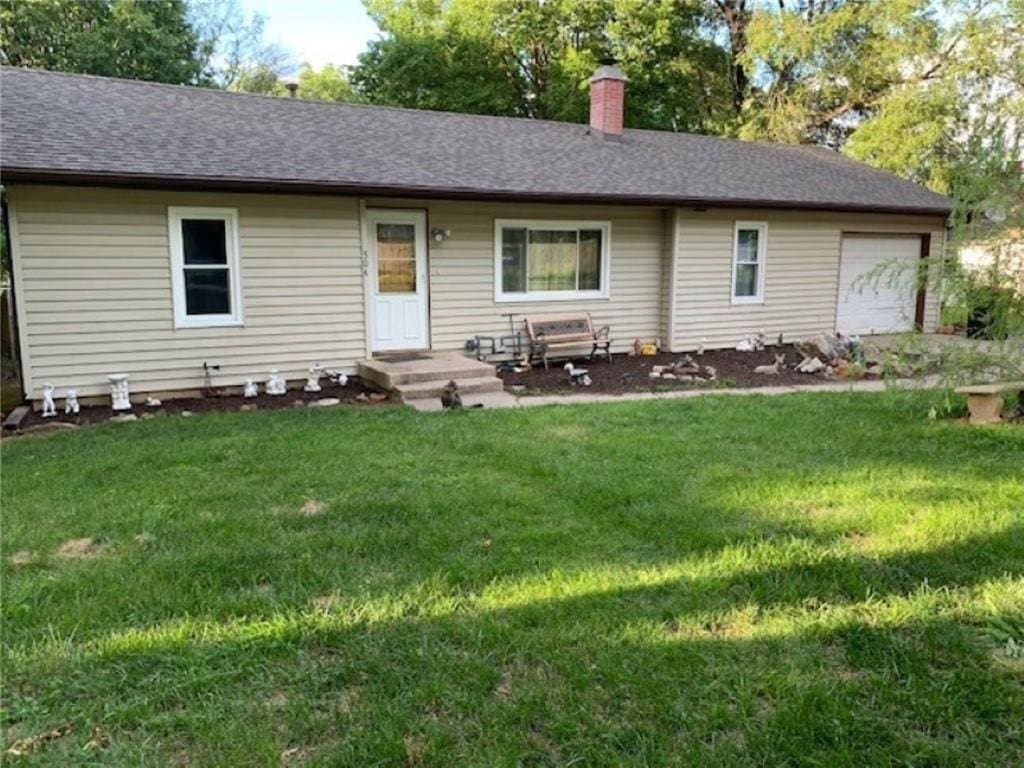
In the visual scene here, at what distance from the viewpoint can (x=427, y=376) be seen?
841cm

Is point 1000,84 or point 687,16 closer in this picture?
point 1000,84

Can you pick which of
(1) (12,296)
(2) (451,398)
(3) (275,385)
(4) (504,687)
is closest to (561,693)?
(4) (504,687)

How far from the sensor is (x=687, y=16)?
23.6 meters

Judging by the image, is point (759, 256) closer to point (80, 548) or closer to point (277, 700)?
point (80, 548)

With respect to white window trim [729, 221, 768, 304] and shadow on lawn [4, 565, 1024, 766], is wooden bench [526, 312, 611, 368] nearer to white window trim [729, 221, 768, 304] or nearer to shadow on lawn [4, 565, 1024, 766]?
white window trim [729, 221, 768, 304]

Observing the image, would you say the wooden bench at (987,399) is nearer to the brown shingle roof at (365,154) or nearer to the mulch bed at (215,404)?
the brown shingle roof at (365,154)

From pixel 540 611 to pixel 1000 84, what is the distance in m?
18.6

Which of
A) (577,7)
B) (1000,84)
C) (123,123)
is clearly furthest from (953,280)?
(577,7)

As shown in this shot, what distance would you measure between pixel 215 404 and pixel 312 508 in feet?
13.9

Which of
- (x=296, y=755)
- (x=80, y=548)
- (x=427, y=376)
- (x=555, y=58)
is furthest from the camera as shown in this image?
(x=555, y=58)

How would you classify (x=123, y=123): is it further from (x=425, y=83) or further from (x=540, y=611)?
(x=425, y=83)

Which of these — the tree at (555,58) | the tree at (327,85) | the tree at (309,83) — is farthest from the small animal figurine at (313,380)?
the tree at (327,85)

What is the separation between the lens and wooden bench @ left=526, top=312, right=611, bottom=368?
10.3m

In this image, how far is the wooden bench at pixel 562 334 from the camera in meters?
10.3
